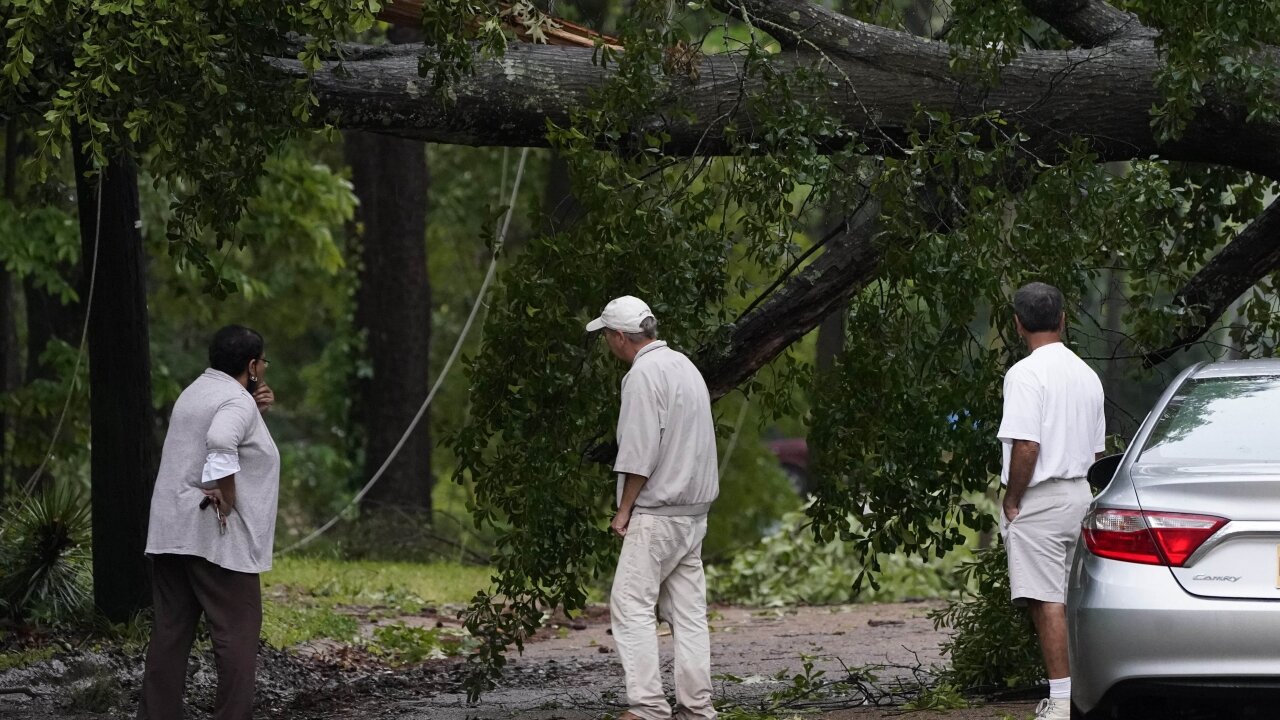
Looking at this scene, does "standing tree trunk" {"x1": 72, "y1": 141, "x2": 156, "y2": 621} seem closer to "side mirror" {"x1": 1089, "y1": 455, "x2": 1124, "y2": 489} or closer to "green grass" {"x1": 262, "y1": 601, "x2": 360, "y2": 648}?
"green grass" {"x1": 262, "y1": 601, "x2": 360, "y2": 648}

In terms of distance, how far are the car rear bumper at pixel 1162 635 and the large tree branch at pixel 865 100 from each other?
8.48 ft

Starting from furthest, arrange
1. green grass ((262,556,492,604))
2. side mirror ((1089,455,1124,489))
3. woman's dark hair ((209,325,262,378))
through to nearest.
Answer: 1. green grass ((262,556,492,604))
2. woman's dark hair ((209,325,262,378))
3. side mirror ((1089,455,1124,489))

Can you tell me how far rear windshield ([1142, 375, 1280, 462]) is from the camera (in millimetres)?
5910

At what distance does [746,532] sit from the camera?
1129 inches

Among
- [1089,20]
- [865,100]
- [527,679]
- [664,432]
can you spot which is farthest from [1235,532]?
[527,679]

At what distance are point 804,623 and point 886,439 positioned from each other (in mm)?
6243

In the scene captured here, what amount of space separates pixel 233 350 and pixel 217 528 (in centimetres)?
71

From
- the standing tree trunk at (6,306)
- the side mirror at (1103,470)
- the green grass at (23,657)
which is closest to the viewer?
the side mirror at (1103,470)

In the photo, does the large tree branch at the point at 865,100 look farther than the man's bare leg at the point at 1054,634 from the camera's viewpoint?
Yes

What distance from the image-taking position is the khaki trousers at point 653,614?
277 inches

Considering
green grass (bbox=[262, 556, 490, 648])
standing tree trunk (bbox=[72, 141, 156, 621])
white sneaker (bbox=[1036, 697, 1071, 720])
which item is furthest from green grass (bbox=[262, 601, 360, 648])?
white sneaker (bbox=[1036, 697, 1071, 720])

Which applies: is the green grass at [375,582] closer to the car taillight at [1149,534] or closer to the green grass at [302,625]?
the green grass at [302,625]

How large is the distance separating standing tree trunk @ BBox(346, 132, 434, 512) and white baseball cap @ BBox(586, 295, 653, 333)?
1163 centimetres

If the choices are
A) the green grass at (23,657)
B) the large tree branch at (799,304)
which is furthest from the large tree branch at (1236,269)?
the green grass at (23,657)
